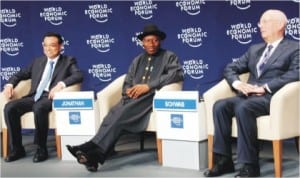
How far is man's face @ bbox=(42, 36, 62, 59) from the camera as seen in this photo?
205 inches

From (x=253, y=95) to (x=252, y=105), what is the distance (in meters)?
0.20

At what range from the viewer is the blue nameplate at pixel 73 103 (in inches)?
185

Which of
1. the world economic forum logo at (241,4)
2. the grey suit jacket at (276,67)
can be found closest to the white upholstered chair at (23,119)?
the grey suit jacket at (276,67)

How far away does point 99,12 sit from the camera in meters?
6.08

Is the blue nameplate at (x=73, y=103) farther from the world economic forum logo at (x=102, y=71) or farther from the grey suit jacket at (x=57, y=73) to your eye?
the world economic forum logo at (x=102, y=71)

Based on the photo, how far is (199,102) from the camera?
4.24 m

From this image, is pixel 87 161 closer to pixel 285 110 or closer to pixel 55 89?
pixel 55 89

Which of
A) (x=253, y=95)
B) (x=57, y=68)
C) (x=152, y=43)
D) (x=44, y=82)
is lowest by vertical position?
(x=253, y=95)

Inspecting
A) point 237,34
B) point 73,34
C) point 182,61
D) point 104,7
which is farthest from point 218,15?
point 73,34

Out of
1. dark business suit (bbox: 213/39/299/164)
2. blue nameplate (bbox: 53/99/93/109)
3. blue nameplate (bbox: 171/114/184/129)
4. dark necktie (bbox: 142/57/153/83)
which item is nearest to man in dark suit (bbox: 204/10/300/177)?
dark business suit (bbox: 213/39/299/164)

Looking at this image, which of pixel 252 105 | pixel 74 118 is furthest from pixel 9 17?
pixel 252 105

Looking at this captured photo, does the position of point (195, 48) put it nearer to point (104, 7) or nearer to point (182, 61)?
point (182, 61)

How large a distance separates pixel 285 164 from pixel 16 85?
275cm


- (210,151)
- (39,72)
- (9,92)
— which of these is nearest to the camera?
(210,151)
